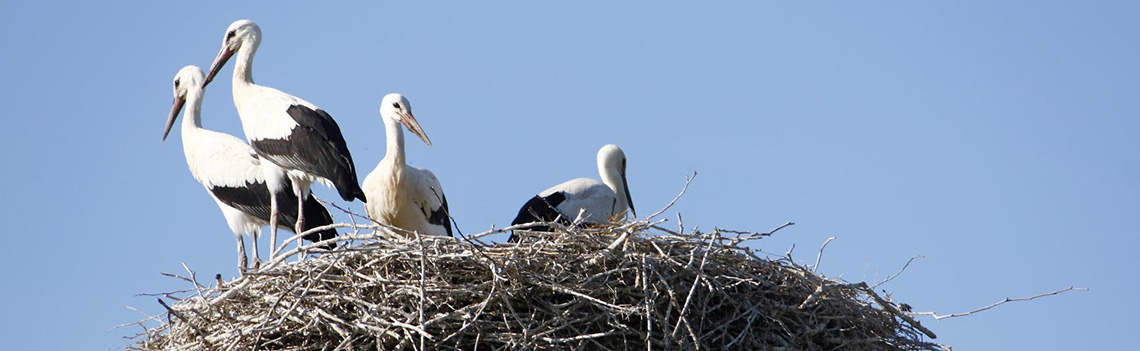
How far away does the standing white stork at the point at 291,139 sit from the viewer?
7961mm

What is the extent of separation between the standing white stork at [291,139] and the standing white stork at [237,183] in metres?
0.13

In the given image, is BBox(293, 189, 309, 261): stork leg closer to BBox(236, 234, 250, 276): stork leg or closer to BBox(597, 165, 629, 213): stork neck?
BBox(236, 234, 250, 276): stork leg

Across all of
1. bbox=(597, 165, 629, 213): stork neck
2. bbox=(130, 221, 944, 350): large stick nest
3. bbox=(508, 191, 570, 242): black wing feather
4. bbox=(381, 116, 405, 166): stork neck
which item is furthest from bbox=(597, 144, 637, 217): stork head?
bbox=(130, 221, 944, 350): large stick nest

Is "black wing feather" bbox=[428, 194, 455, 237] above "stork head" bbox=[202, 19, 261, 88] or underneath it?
underneath

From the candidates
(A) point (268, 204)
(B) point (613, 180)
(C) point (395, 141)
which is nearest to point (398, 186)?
(C) point (395, 141)

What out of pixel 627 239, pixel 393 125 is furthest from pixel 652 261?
pixel 393 125

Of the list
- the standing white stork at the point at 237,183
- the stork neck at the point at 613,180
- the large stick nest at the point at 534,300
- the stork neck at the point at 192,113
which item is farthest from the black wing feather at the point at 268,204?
the large stick nest at the point at 534,300

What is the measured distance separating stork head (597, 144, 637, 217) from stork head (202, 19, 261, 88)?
2.60 metres

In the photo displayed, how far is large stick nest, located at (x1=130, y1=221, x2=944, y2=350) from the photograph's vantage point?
17.5ft

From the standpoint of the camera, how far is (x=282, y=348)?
557cm

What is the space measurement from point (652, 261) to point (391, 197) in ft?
11.0

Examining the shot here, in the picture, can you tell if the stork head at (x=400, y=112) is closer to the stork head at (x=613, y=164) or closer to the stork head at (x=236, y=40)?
the stork head at (x=236, y=40)

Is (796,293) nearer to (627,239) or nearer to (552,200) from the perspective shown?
(627,239)

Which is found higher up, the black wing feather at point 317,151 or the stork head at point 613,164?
the stork head at point 613,164
